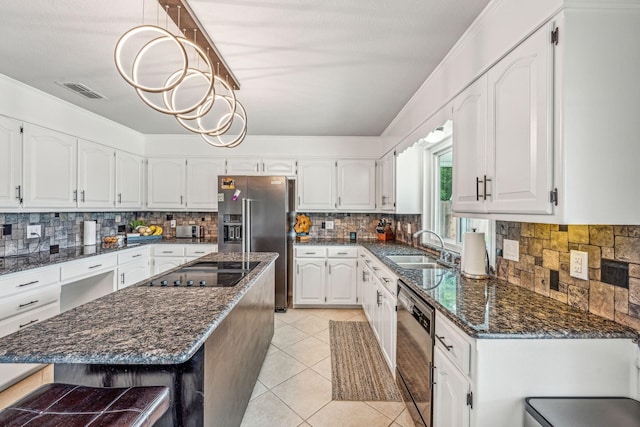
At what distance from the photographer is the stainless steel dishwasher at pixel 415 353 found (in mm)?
1505

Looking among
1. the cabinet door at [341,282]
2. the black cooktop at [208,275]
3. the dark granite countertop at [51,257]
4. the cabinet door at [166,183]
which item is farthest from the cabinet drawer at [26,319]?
the cabinet door at [341,282]

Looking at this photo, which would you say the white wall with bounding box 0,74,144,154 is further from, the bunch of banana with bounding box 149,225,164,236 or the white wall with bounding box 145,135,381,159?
the bunch of banana with bounding box 149,225,164,236

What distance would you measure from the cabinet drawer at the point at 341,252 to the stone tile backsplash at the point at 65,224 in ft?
5.98

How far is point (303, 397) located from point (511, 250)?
1703 millimetres

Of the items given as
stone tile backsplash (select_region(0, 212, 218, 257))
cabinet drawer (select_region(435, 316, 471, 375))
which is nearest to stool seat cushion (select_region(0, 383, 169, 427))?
cabinet drawer (select_region(435, 316, 471, 375))

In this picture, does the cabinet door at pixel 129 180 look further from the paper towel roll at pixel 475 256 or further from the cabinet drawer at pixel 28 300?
the paper towel roll at pixel 475 256

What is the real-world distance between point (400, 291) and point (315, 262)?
1.98m

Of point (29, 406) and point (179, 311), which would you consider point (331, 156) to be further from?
point (29, 406)

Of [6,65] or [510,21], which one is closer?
[510,21]

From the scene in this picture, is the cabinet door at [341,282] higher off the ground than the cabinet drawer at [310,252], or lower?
lower

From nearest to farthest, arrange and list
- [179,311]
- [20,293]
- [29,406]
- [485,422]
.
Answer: [29,406]
[485,422]
[179,311]
[20,293]

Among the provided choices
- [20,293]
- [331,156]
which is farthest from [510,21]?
[20,293]

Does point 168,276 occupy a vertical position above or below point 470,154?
below

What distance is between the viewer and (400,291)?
1982mm
